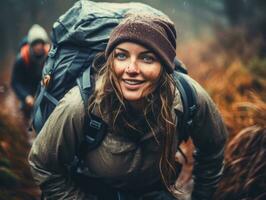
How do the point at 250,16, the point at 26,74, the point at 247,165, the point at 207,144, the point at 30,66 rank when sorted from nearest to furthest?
the point at 207,144 < the point at 247,165 < the point at 30,66 < the point at 26,74 < the point at 250,16

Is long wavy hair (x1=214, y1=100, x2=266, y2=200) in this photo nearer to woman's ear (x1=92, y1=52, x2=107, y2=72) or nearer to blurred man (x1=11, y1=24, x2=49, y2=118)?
Answer: woman's ear (x1=92, y1=52, x2=107, y2=72)

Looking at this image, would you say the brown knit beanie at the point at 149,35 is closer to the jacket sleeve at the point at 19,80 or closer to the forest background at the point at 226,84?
the forest background at the point at 226,84

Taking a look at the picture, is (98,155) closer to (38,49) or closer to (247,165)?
(247,165)

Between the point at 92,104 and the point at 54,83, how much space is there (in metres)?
0.48

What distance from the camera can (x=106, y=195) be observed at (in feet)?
11.9

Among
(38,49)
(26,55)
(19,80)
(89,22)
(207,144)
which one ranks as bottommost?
(19,80)

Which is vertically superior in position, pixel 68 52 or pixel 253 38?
pixel 68 52

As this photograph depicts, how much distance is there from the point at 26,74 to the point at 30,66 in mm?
206

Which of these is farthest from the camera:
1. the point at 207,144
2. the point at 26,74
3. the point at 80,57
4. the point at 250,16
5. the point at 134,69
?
the point at 250,16

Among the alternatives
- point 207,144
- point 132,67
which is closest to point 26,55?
point 207,144

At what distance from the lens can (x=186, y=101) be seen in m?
3.46

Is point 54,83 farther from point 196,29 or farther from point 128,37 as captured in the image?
point 196,29

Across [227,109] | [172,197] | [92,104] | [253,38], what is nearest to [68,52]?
[92,104]

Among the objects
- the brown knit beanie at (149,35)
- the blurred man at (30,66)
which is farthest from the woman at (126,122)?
the blurred man at (30,66)
